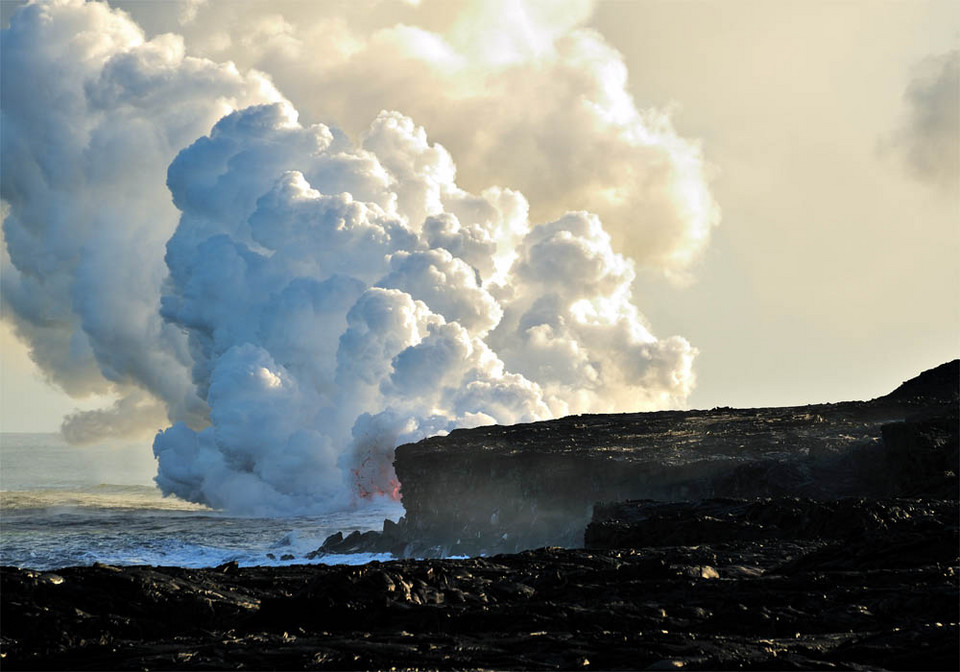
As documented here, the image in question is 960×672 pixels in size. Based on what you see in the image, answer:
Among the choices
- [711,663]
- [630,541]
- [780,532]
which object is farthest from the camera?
[630,541]

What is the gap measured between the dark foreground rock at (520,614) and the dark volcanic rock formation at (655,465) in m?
22.4

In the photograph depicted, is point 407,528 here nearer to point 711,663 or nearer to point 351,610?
point 351,610

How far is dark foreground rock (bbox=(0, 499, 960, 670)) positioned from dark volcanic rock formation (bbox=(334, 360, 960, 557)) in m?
22.4

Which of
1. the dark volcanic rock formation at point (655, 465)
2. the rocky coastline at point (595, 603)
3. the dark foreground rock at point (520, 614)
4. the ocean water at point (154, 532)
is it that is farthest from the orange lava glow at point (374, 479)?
the dark foreground rock at point (520, 614)

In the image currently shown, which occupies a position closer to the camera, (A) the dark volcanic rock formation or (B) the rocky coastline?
(B) the rocky coastline

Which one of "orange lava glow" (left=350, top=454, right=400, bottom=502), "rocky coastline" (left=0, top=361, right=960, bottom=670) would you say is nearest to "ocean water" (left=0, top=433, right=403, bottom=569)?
"orange lava glow" (left=350, top=454, right=400, bottom=502)

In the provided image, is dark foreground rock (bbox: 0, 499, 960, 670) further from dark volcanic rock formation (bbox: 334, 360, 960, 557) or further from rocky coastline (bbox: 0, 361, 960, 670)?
dark volcanic rock formation (bbox: 334, 360, 960, 557)

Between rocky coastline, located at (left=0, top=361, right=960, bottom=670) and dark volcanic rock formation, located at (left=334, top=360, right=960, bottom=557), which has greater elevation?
dark volcanic rock formation, located at (left=334, top=360, right=960, bottom=557)

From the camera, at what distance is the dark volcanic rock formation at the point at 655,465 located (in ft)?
193

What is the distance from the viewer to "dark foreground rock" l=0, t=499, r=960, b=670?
1980 cm

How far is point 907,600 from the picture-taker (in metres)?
23.9

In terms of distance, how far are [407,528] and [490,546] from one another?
11.6 metres

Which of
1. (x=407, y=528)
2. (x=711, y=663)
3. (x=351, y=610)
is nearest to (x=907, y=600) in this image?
(x=711, y=663)

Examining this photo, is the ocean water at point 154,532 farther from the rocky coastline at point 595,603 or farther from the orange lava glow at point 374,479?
Result: the rocky coastline at point 595,603
